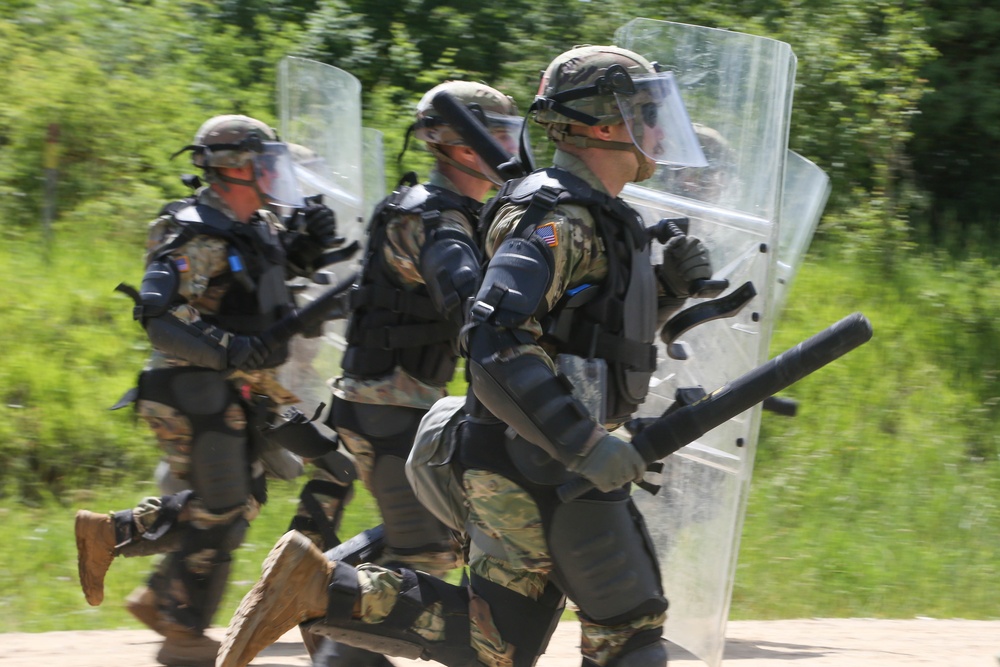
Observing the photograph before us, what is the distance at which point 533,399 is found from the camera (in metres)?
2.81

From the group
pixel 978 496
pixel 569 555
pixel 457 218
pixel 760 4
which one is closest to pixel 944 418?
pixel 978 496

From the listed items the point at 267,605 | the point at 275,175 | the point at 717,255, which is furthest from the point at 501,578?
the point at 275,175

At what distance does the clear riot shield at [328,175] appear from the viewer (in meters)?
5.05

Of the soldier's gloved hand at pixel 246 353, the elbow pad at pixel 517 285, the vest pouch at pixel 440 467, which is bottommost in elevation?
the soldier's gloved hand at pixel 246 353

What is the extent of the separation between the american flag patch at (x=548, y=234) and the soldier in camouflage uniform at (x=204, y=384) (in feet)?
5.92

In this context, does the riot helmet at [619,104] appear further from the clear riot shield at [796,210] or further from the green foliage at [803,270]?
the green foliage at [803,270]

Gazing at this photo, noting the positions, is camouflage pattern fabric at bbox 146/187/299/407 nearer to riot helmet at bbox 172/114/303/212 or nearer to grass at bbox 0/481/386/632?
riot helmet at bbox 172/114/303/212

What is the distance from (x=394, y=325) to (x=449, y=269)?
448 mm

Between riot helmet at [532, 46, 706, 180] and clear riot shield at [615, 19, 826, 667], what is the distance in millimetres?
770

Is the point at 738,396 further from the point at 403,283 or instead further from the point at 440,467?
the point at 403,283

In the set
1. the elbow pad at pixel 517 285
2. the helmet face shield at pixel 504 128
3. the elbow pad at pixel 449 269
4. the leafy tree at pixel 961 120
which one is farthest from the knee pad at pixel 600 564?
the leafy tree at pixel 961 120

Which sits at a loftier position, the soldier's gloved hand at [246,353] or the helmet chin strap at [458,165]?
the helmet chin strap at [458,165]

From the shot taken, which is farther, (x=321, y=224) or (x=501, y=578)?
(x=321, y=224)

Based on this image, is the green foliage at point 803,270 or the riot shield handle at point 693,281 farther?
the green foliage at point 803,270
